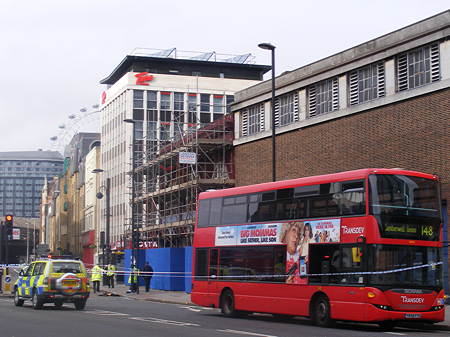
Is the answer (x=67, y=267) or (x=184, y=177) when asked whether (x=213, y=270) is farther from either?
(x=184, y=177)

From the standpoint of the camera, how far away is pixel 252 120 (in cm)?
4191

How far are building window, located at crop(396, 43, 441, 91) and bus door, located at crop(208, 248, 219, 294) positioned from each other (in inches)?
402

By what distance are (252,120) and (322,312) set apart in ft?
74.8

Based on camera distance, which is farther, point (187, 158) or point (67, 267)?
point (187, 158)

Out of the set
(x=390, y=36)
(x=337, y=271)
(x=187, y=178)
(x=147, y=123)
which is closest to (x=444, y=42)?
(x=390, y=36)

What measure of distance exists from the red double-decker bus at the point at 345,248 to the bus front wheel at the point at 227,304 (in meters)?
0.51

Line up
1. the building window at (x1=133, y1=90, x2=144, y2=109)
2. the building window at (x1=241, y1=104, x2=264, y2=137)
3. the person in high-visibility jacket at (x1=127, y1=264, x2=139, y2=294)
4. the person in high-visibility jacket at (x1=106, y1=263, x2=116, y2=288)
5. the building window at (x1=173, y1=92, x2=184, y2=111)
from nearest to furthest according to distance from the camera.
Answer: the person in high-visibility jacket at (x1=127, y1=264, x2=139, y2=294)
the building window at (x1=241, y1=104, x2=264, y2=137)
the person in high-visibility jacket at (x1=106, y1=263, x2=116, y2=288)
the building window at (x1=133, y1=90, x2=144, y2=109)
the building window at (x1=173, y1=92, x2=184, y2=111)

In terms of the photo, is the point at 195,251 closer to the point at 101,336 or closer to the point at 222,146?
the point at 101,336

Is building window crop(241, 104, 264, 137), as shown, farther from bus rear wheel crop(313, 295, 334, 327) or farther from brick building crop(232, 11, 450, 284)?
bus rear wheel crop(313, 295, 334, 327)

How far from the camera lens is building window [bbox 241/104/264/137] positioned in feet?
135

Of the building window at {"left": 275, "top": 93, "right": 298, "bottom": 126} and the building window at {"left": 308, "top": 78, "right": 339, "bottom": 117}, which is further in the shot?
the building window at {"left": 275, "top": 93, "right": 298, "bottom": 126}

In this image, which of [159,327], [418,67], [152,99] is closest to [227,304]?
[159,327]

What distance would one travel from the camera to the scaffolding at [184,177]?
145ft

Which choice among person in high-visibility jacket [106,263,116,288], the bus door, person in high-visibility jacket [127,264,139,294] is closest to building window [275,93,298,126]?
person in high-visibility jacket [127,264,139,294]
